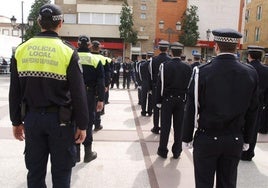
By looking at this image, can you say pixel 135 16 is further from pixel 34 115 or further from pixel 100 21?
pixel 34 115

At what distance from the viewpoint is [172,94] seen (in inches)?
243

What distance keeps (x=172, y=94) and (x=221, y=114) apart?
9.66ft

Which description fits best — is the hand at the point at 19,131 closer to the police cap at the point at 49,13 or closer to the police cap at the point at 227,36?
the police cap at the point at 49,13

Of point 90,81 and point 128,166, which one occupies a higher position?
point 90,81

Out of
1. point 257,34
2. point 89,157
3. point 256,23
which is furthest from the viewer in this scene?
point 256,23

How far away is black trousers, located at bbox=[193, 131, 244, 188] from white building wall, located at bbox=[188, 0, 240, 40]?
147 ft

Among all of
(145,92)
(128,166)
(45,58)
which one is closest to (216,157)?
(45,58)

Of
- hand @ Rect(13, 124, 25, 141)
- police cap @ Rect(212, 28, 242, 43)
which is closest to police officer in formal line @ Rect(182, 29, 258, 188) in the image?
police cap @ Rect(212, 28, 242, 43)

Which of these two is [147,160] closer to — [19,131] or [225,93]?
[19,131]

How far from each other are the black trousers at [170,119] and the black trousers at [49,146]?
10.3ft

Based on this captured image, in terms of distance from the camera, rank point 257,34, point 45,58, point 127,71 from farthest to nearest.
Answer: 1. point 257,34
2. point 127,71
3. point 45,58

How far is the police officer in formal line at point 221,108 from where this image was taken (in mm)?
3225

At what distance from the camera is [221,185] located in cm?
349

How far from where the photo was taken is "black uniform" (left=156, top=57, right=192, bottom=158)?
612cm
